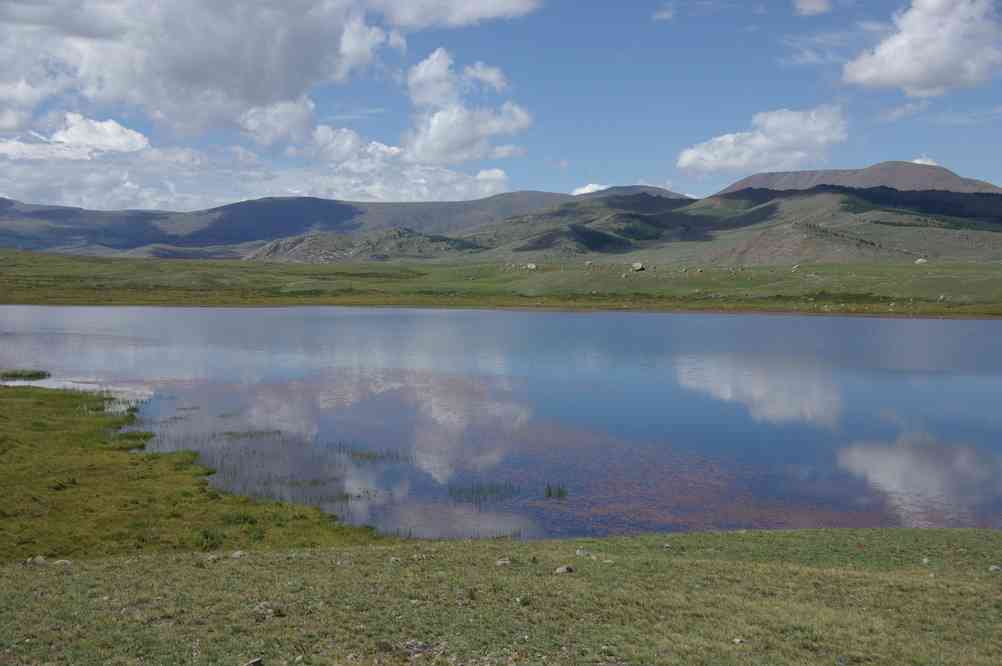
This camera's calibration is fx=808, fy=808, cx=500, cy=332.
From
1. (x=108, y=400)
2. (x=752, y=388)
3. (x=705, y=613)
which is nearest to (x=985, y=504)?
(x=705, y=613)

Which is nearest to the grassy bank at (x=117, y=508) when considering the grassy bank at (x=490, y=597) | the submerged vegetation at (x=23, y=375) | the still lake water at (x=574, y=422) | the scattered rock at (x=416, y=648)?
the grassy bank at (x=490, y=597)

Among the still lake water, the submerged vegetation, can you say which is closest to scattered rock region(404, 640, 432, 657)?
the still lake water

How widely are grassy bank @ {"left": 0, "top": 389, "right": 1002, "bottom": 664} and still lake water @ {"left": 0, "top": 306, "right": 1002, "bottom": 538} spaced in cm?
663

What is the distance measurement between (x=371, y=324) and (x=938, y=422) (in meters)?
90.4

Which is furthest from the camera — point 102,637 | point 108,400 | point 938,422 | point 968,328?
point 968,328

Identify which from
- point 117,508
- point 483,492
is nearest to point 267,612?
point 117,508

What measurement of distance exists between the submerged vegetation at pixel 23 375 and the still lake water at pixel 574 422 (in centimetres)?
157

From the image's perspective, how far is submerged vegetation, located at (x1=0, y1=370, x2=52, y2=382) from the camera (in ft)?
226

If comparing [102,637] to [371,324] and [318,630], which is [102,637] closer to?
[318,630]

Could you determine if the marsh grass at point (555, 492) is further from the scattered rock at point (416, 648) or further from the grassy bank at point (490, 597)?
the scattered rock at point (416, 648)

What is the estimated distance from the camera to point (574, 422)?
2127 inches

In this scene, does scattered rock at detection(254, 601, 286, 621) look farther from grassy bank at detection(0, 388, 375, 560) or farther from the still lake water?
the still lake water

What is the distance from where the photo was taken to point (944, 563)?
2389 cm

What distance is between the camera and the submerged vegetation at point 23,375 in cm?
6875
